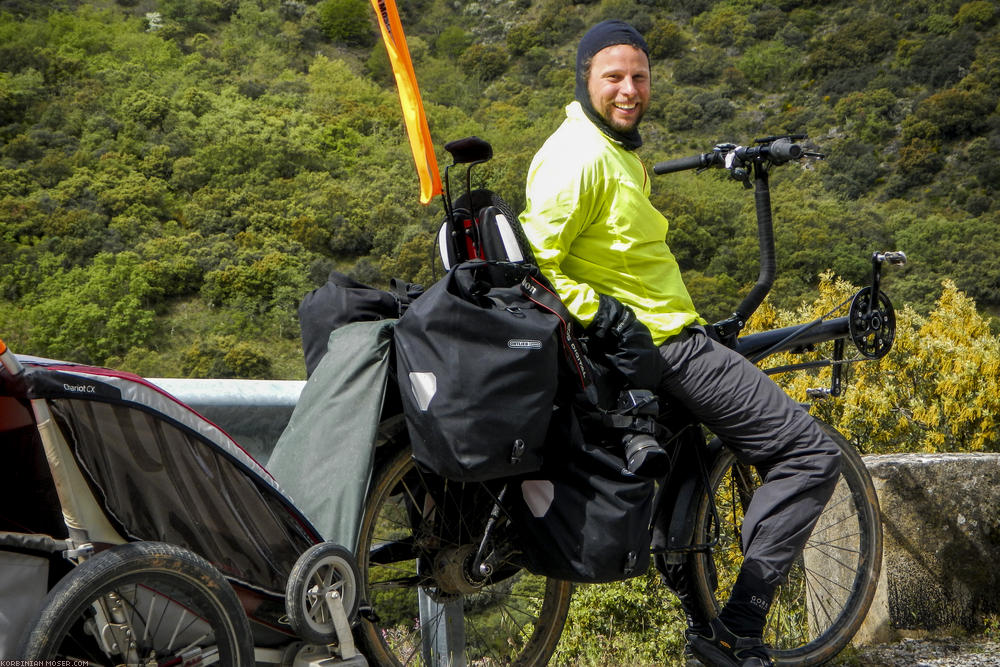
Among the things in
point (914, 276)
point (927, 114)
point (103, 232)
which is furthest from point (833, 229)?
point (103, 232)

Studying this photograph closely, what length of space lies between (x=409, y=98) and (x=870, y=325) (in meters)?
1.76

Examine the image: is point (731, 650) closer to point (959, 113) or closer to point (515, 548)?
point (515, 548)

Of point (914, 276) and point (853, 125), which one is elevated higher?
point (853, 125)

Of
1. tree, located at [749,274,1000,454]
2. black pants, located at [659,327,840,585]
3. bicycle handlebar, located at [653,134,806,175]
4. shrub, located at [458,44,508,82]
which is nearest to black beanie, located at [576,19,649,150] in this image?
bicycle handlebar, located at [653,134,806,175]

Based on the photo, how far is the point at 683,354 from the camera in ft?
9.61

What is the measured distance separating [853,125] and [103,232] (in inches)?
1531

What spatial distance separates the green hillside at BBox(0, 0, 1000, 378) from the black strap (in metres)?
30.4

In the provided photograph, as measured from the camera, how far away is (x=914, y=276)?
118ft

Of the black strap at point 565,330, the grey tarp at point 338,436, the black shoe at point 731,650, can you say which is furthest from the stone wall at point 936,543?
the grey tarp at point 338,436

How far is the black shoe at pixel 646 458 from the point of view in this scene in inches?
105

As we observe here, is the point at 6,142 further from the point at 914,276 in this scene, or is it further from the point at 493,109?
the point at 914,276

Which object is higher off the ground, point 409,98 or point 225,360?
point 409,98

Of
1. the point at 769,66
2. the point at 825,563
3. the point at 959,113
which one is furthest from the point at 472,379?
the point at 769,66

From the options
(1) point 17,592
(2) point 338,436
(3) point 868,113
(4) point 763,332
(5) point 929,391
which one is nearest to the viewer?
(1) point 17,592
